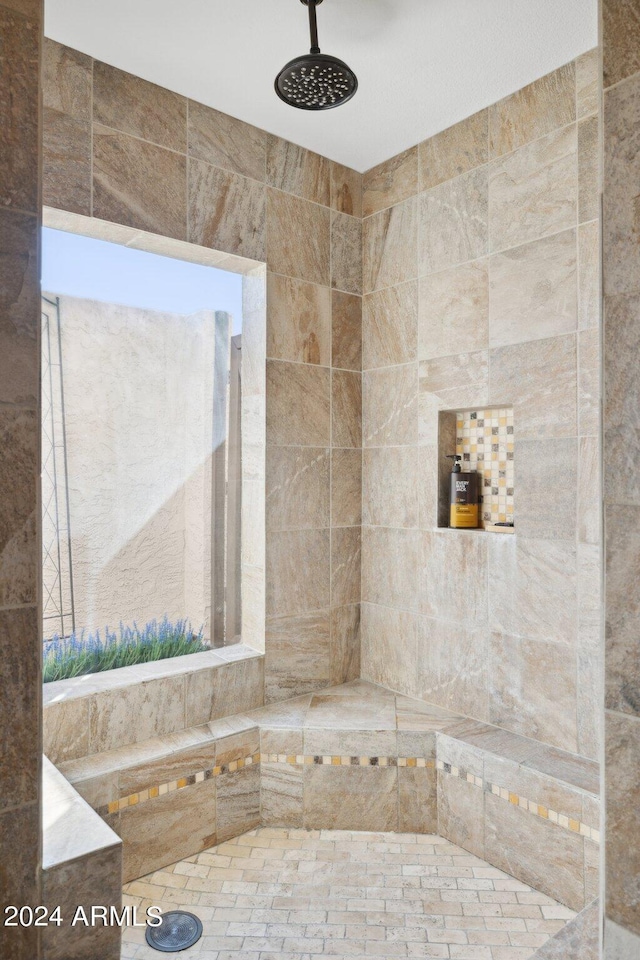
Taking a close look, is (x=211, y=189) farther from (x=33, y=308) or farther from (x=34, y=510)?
(x=34, y=510)

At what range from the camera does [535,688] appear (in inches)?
85.9

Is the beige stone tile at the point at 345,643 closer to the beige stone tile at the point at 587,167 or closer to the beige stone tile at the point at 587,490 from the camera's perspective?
the beige stone tile at the point at 587,490

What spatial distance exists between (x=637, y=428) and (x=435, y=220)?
78.1 inches

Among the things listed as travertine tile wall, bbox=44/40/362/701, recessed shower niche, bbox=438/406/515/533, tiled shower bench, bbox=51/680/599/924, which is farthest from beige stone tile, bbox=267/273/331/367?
tiled shower bench, bbox=51/680/599/924

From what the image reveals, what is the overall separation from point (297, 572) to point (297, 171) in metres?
1.66

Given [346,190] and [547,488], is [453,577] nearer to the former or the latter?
[547,488]

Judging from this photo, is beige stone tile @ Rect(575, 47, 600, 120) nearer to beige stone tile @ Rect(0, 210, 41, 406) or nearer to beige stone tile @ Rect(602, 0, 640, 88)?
beige stone tile @ Rect(602, 0, 640, 88)

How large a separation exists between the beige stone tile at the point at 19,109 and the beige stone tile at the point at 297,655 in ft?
6.24

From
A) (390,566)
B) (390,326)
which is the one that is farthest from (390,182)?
(390,566)

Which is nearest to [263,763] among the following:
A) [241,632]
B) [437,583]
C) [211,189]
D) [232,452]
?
[241,632]

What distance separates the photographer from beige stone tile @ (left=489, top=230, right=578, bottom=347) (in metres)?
2.10

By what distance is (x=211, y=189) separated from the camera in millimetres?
2381

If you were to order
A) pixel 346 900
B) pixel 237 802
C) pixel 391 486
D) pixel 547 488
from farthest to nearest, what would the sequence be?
pixel 391 486
pixel 237 802
pixel 547 488
pixel 346 900

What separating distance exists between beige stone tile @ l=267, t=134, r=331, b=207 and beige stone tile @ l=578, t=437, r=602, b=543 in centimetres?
153
